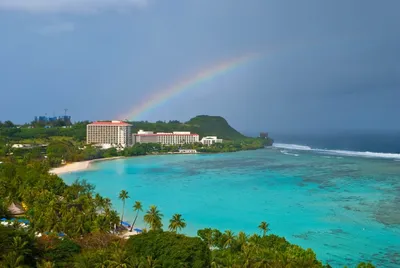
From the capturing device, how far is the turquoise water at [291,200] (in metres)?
25.9

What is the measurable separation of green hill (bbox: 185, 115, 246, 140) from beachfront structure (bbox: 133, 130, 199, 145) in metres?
32.2

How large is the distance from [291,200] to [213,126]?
13540 centimetres

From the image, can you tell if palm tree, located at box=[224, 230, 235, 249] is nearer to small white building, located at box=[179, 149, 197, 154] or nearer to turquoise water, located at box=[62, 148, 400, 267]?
turquoise water, located at box=[62, 148, 400, 267]

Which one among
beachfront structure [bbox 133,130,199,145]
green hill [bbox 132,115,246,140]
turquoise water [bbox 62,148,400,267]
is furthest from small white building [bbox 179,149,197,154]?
green hill [bbox 132,115,246,140]

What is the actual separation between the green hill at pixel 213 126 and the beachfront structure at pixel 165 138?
32204 mm

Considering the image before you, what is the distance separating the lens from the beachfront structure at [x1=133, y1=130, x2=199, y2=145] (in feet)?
382

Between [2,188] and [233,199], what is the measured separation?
68.6ft

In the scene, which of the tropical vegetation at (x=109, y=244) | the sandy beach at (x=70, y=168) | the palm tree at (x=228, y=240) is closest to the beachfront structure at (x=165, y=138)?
the sandy beach at (x=70, y=168)

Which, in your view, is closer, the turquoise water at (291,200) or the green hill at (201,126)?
the turquoise water at (291,200)

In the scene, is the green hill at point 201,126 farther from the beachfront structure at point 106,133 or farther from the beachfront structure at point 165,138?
the beachfront structure at point 106,133

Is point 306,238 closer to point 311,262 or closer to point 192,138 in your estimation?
point 311,262

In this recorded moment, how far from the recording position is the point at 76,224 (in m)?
22.9

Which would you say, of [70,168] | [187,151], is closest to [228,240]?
[70,168]

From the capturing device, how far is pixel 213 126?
569 ft
